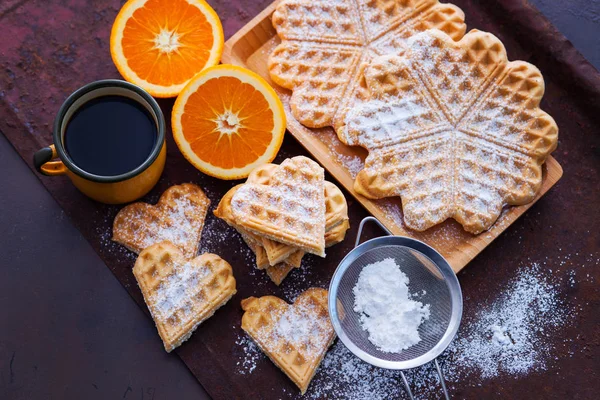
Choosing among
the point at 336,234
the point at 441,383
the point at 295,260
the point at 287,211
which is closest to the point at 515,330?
the point at 441,383

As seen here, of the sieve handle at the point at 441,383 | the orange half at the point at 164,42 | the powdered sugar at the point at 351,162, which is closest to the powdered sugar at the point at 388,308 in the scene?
the sieve handle at the point at 441,383

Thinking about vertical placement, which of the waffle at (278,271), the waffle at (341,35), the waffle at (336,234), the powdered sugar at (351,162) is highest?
the waffle at (341,35)

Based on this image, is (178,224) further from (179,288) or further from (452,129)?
(452,129)

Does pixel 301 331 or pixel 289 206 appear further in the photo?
pixel 301 331

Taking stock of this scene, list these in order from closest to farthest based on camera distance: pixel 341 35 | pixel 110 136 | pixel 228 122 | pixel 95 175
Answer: pixel 95 175 → pixel 110 136 → pixel 228 122 → pixel 341 35

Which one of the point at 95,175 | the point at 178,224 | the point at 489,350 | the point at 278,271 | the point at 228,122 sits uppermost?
the point at 95,175

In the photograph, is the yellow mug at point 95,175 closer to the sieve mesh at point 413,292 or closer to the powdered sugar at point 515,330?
the sieve mesh at point 413,292
